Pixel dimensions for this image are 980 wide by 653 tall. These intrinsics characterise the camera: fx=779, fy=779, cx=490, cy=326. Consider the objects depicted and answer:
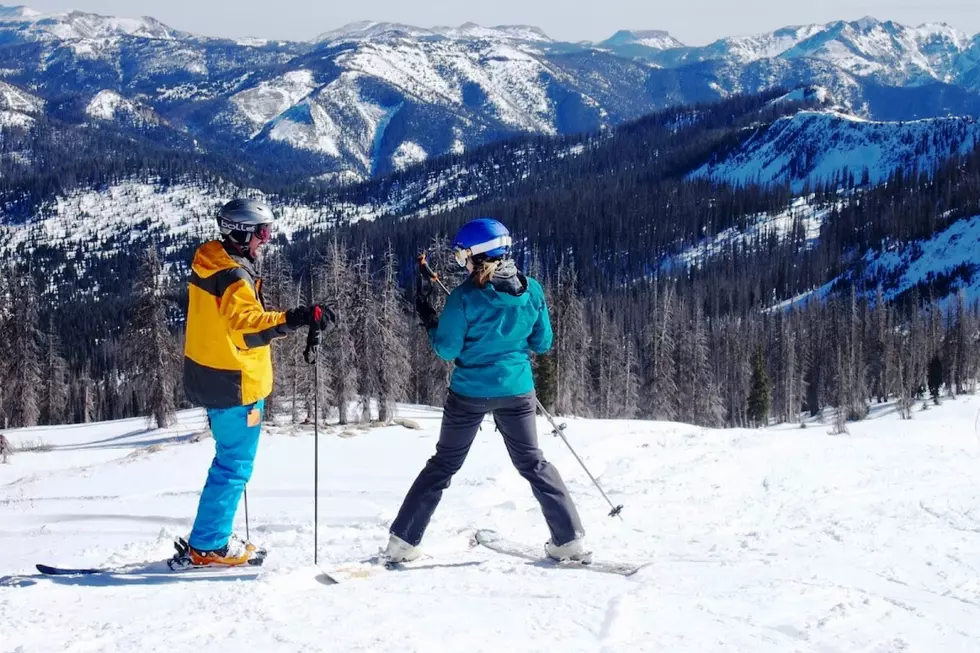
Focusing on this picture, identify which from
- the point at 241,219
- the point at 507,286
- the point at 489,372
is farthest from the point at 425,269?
the point at 241,219

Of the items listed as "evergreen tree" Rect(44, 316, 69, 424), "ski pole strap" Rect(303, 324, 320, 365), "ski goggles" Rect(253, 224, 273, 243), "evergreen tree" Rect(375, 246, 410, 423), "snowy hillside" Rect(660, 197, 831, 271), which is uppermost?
"snowy hillside" Rect(660, 197, 831, 271)

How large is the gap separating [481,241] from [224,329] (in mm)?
2106

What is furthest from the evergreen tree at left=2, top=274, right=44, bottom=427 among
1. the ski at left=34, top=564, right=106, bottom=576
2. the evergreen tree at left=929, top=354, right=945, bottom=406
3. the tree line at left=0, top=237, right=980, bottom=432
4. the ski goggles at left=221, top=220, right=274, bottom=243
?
the evergreen tree at left=929, top=354, right=945, bottom=406

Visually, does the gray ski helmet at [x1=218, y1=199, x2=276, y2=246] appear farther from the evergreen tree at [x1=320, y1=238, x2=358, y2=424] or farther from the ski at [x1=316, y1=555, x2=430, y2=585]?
the evergreen tree at [x1=320, y1=238, x2=358, y2=424]

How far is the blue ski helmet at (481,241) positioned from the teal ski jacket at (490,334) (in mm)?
193

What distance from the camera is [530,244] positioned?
190m

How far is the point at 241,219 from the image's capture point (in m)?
6.20

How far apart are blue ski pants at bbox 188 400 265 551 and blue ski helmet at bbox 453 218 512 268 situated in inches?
81.7

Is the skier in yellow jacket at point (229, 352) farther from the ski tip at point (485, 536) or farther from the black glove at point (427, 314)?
the ski tip at point (485, 536)

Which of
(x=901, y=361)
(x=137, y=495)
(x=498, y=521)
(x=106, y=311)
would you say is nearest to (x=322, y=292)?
(x=137, y=495)

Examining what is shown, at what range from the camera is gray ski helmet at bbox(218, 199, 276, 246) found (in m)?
6.17

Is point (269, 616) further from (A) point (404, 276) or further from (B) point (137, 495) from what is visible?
(A) point (404, 276)

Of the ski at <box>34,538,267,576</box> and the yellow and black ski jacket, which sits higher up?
the yellow and black ski jacket

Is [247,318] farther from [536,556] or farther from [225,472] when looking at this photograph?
[536,556]
